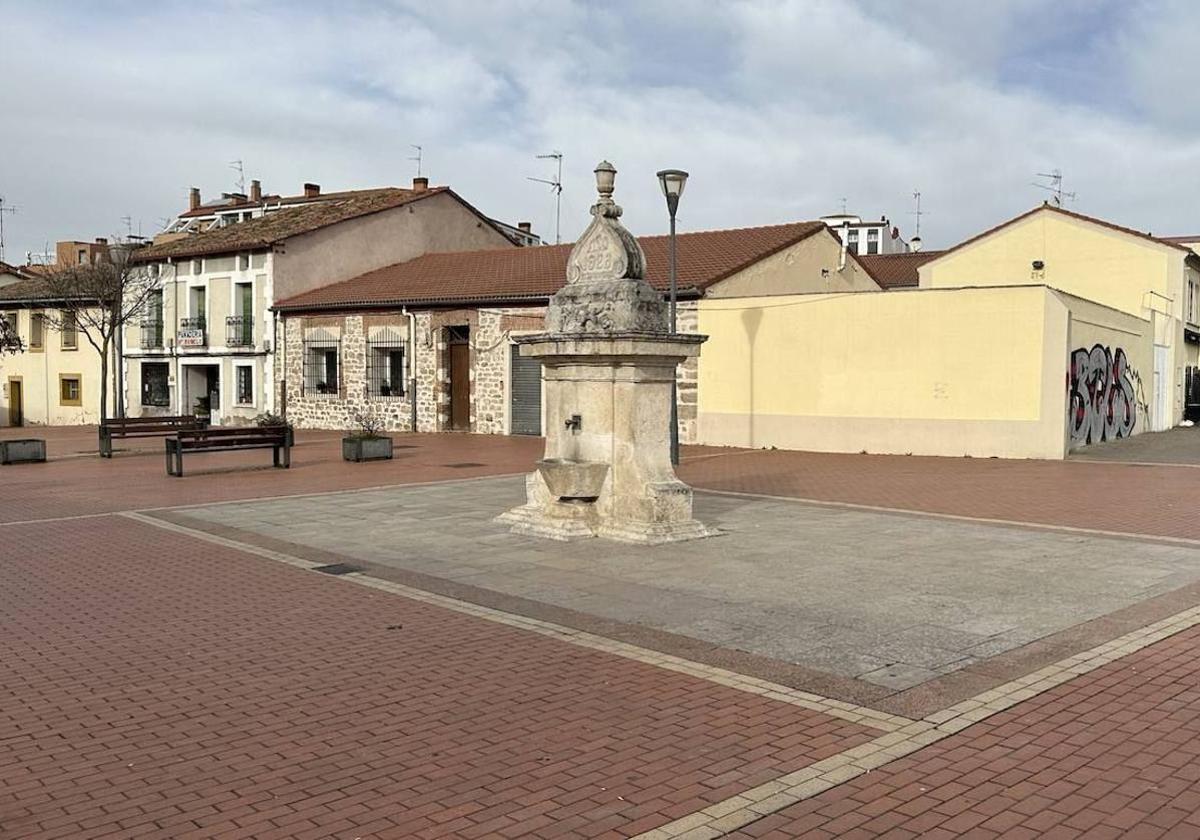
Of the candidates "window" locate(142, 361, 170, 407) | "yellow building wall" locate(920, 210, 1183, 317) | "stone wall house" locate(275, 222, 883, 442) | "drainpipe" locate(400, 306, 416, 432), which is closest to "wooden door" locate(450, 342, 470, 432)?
"stone wall house" locate(275, 222, 883, 442)

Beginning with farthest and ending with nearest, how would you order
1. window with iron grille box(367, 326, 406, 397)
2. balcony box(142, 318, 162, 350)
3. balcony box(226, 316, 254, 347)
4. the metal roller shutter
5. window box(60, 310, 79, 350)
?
window box(60, 310, 79, 350)
balcony box(142, 318, 162, 350)
balcony box(226, 316, 254, 347)
window with iron grille box(367, 326, 406, 397)
the metal roller shutter

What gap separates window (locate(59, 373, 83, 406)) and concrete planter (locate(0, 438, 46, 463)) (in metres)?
20.1

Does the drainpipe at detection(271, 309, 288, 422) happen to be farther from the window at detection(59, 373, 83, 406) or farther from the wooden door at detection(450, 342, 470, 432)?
the window at detection(59, 373, 83, 406)

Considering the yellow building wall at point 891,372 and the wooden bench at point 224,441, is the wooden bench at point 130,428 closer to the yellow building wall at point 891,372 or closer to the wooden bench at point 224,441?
the wooden bench at point 224,441

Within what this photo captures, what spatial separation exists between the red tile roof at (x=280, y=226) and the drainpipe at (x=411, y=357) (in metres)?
5.81

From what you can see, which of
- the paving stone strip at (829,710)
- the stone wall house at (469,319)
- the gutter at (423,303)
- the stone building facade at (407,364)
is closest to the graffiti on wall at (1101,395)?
the stone wall house at (469,319)

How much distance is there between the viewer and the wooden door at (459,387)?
1108 inches

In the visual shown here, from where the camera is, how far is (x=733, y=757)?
4.31 metres

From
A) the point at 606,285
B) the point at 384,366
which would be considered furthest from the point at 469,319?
the point at 606,285

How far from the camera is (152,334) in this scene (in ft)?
119

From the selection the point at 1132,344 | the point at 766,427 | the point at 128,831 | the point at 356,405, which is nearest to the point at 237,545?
the point at 128,831

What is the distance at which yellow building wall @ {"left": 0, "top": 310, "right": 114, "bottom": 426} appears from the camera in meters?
37.9

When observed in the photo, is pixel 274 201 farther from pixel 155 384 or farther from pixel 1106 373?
pixel 1106 373

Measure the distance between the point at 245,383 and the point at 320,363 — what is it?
140 inches
